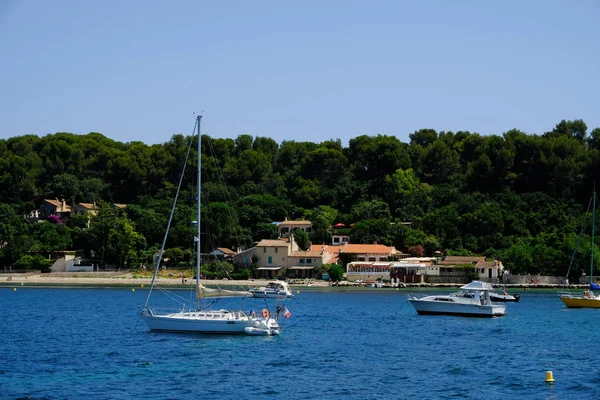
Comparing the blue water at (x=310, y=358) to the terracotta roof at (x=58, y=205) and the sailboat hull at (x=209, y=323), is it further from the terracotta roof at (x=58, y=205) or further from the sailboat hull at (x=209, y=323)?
the terracotta roof at (x=58, y=205)

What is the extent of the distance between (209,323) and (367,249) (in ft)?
210

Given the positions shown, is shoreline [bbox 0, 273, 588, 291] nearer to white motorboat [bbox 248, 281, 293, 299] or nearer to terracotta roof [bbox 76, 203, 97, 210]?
white motorboat [bbox 248, 281, 293, 299]

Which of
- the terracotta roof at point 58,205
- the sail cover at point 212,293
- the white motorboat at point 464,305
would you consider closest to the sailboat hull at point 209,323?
the sail cover at point 212,293

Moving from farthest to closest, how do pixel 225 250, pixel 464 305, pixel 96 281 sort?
1. pixel 225 250
2. pixel 96 281
3. pixel 464 305

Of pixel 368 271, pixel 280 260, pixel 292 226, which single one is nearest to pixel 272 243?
pixel 280 260

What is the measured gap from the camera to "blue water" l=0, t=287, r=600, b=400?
1248 inches

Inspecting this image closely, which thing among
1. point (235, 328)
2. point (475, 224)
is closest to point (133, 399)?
point (235, 328)

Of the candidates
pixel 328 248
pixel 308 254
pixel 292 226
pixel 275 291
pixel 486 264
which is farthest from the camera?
pixel 292 226

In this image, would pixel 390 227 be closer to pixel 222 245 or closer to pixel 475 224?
pixel 475 224

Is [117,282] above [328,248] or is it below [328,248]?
below

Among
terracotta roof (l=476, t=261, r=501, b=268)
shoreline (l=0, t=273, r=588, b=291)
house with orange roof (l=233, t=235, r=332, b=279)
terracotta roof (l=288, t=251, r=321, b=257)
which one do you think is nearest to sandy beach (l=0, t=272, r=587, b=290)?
shoreline (l=0, t=273, r=588, b=291)

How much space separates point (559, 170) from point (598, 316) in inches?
2184

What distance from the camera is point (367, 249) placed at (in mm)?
108000

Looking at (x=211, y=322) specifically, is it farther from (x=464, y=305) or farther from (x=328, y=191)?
(x=328, y=191)
